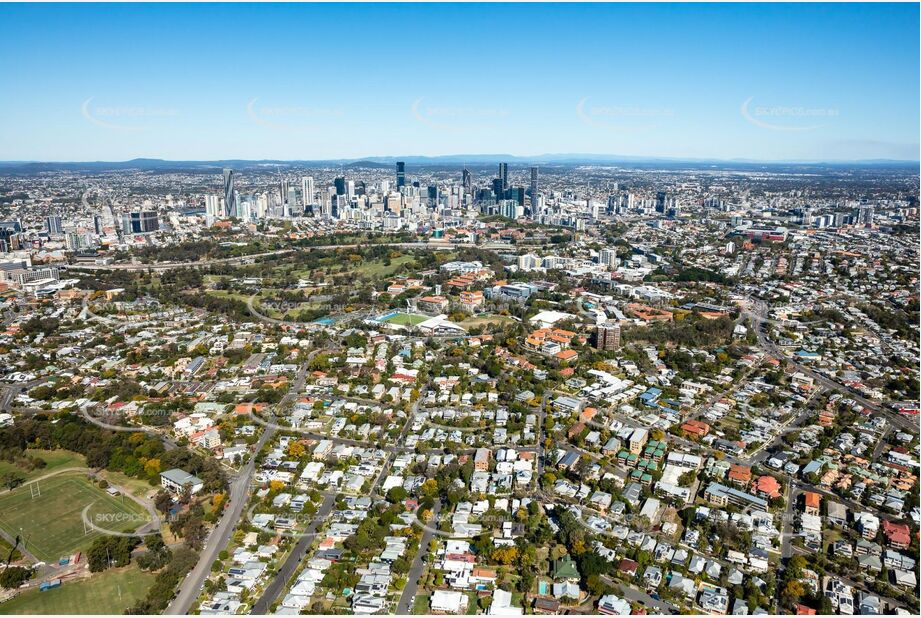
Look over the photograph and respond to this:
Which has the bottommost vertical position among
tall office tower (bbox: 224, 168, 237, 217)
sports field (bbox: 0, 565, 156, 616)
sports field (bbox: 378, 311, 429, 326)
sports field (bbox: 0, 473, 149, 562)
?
sports field (bbox: 0, 565, 156, 616)

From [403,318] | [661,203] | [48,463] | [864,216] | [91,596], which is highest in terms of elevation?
[661,203]

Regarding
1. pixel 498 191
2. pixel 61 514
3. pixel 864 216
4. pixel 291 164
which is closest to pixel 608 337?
pixel 61 514

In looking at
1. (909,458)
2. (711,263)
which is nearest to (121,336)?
(909,458)

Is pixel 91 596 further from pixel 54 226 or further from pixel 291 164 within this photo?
pixel 291 164

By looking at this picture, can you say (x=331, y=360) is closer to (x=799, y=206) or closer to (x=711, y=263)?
(x=711, y=263)

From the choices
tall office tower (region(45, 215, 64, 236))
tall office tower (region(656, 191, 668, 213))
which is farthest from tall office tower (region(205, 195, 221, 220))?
→ tall office tower (region(656, 191, 668, 213))

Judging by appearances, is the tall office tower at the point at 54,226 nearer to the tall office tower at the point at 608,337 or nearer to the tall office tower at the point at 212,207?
the tall office tower at the point at 212,207

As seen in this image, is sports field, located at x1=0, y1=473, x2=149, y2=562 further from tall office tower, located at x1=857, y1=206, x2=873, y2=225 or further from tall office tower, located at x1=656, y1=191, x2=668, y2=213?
tall office tower, located at x1=656, y1=191, x2=668, y2=213
